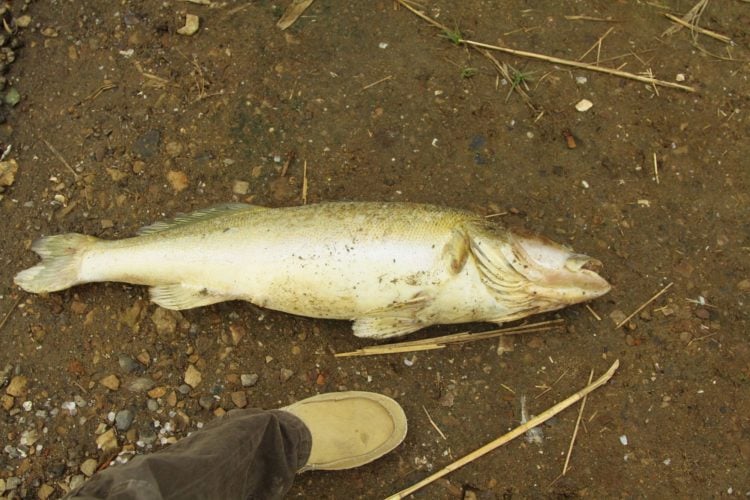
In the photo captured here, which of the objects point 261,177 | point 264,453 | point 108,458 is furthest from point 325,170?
point 108,458

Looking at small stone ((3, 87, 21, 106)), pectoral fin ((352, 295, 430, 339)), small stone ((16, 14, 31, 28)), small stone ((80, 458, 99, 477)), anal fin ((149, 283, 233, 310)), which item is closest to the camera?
pectoral fin ((352, 295, 430, 339))

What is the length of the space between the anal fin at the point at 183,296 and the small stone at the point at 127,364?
1.74 ft

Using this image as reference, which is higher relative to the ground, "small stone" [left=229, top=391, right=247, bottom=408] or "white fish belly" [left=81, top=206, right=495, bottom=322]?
"white fish belly" [left=81, top=206, right=495, bottom=322]

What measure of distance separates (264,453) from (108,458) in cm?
130

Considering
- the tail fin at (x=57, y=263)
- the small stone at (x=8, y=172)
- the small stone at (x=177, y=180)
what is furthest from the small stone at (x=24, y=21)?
the tail fin at (x=57, y=263)

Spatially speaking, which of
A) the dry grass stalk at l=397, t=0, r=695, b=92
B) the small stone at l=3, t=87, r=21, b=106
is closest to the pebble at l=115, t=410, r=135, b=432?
the small stone at l=3, t=87, r=21, b=106

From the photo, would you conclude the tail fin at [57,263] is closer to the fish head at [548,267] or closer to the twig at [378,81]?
the twig at [378,81]

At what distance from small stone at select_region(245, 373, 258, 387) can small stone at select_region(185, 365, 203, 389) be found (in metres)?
0.29

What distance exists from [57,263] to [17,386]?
0.89m

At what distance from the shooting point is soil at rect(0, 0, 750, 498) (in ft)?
12.2

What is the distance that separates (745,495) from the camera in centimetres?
360

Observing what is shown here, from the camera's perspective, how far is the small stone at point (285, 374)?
3.86m

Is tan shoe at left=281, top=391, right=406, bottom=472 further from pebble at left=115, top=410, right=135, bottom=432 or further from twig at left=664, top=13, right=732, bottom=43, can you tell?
twig at left=664, top=13, right=732, bottom=43

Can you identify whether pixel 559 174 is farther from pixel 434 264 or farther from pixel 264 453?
pixel 264 453
